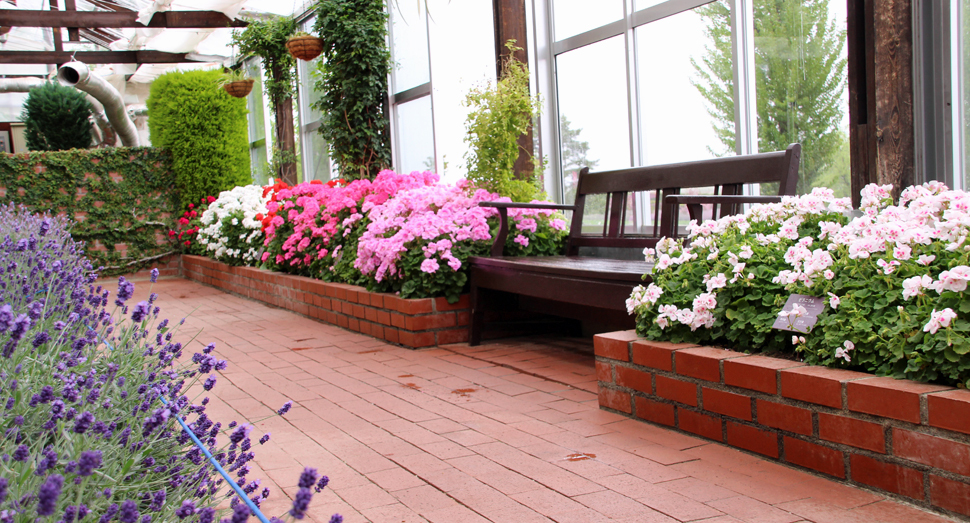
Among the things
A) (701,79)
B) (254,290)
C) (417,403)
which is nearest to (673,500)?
(417,403)

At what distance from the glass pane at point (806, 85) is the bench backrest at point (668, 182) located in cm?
34

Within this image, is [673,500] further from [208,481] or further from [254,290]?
[254,290]

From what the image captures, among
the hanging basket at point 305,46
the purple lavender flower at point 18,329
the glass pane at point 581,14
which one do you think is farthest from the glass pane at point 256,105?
the purple lavender flower at point 18,329

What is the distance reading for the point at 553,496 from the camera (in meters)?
1.85

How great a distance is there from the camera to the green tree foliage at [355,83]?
811cm

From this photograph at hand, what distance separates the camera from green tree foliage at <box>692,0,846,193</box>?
148 inches

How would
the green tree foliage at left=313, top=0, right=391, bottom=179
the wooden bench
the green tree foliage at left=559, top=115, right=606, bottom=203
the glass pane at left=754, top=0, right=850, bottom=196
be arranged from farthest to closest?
the green tree foliage at left=313, top=0, right=391, bottom=179, the green tree foliage at left=559, top=115, right=606, bottom=203, the glass pane at left=754, top=0, right=850, bottom=196, the wooden bench

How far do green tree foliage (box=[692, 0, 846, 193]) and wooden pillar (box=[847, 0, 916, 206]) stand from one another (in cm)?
74

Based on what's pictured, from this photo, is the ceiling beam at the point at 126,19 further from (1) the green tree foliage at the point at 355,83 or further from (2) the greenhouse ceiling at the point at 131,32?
(1) the green tree foliage at the point at 355,83

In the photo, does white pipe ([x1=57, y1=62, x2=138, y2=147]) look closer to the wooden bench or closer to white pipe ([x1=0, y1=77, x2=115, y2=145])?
white pipe ([x1=0, y1=77, x2=115, y2=145])

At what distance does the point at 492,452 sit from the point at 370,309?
2363mm

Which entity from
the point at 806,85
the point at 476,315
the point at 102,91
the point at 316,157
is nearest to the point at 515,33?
the point at 806,85

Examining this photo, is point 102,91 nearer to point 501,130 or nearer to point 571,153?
point 571,153

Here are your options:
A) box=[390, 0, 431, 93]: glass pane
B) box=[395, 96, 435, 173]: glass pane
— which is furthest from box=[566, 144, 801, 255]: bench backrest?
box=[390, 0, 431, 93]: glass pane
